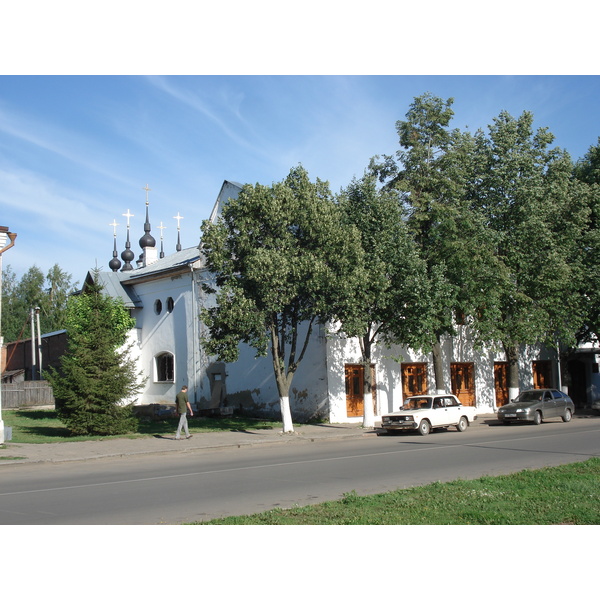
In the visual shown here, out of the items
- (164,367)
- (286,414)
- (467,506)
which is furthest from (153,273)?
(467,506)

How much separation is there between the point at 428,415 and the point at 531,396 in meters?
6.86

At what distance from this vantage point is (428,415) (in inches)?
928

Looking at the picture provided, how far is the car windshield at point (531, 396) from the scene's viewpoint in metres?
27.7

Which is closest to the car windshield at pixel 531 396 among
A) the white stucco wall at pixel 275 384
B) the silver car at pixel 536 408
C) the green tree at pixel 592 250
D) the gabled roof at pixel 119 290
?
the silver car at pixel 536 408

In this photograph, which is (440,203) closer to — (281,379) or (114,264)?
(281,379)

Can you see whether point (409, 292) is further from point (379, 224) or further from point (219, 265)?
point (219, 265)

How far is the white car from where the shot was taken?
23.2 meters

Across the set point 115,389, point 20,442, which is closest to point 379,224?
point 115,389

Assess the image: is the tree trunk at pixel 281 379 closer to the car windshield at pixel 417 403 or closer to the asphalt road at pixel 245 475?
the asphalt road at pixel 245 475

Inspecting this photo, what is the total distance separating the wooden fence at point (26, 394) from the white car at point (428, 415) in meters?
24.3

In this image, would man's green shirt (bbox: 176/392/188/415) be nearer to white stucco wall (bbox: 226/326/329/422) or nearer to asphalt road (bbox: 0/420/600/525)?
asphalt road (bbox: 0/420/600/525)

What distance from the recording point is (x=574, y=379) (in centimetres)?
4144

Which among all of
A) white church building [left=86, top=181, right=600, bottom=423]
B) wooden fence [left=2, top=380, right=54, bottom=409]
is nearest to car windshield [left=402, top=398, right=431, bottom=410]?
white church building [left=86, top=181, right=600, bottom=423]

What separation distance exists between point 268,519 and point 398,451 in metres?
9.68
